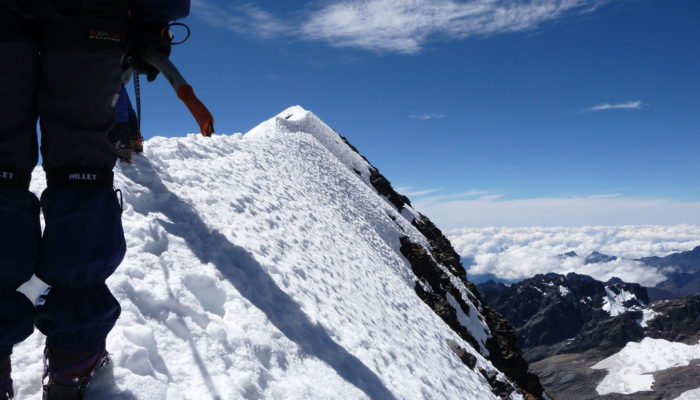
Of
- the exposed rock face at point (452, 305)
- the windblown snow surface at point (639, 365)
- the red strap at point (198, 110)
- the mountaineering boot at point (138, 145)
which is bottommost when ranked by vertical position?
the windblown snow surface at point (639, 365)

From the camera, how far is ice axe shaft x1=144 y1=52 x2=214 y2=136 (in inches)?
147

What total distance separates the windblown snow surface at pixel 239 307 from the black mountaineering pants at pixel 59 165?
98cm

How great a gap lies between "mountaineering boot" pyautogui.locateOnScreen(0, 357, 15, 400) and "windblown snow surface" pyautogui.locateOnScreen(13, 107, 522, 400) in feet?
1.54

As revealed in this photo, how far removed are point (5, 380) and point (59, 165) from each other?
4.32 ft

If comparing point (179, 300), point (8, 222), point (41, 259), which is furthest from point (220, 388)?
point (8, 222)

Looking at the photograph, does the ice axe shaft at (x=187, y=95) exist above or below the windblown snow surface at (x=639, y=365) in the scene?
above

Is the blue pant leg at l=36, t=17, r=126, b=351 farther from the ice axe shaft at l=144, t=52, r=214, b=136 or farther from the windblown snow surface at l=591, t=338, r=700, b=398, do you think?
the windblown snow surface at l=591, t=338, r=700, b=398

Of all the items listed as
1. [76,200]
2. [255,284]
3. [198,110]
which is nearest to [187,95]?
[198,110]

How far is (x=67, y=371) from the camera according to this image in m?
2.50

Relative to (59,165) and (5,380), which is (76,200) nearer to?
(59,165)

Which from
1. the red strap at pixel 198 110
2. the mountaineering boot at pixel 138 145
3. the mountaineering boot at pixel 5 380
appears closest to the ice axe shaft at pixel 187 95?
the red strap at pixel 198 110

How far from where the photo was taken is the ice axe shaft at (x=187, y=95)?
3734mm

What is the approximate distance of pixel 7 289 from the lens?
228 cm

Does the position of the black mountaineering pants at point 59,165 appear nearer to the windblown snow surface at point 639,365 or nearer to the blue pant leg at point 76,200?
the blue pant leg at point 76,200
